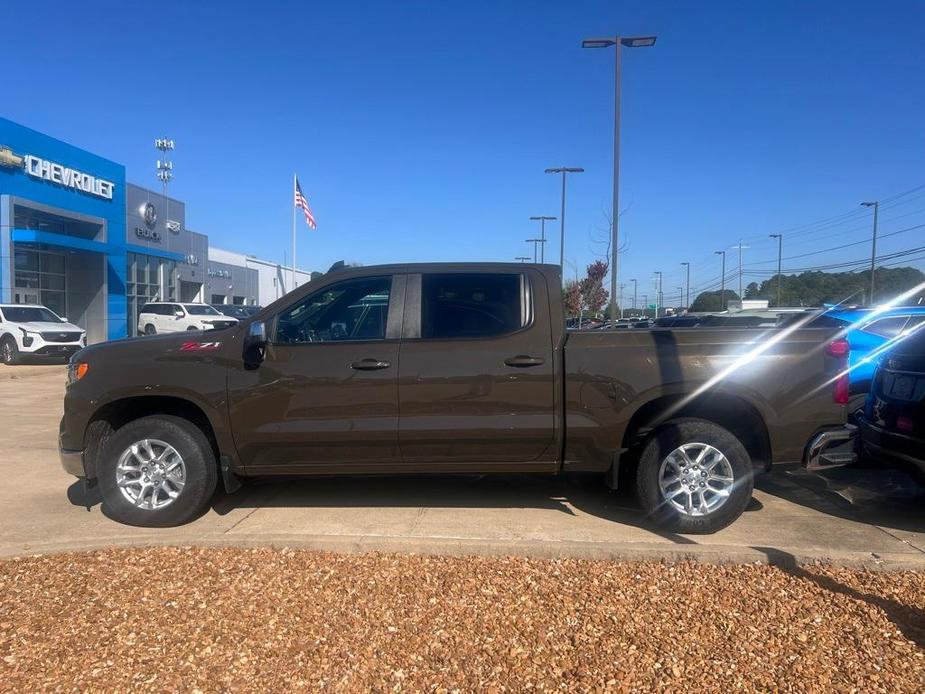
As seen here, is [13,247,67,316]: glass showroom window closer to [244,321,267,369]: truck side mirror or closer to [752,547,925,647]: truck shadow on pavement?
[244,321,267,369]: truck side mirror

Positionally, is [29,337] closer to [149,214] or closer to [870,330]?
[149,214]

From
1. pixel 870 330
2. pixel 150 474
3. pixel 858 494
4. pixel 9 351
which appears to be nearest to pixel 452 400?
pixel 150 474

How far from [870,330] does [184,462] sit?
8.41m

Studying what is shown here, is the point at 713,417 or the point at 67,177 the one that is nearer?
the point at 713,417

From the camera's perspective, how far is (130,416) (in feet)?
16.4

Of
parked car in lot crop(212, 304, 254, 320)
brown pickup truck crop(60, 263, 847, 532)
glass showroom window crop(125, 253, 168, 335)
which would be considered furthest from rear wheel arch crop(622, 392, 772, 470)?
glass showroom window crop(125, 253, 168, 335)

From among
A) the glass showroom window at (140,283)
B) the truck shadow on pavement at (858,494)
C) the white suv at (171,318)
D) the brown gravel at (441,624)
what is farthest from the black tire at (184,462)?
the glass showroom window at (140,283)

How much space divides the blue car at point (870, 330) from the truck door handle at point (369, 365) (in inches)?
219

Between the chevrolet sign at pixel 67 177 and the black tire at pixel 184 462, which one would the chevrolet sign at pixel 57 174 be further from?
the black tire at pixel 184 462

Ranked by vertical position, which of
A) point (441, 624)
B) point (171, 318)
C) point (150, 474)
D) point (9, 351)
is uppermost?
point (171, 318)

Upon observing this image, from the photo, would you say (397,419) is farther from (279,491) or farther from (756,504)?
(756,504)

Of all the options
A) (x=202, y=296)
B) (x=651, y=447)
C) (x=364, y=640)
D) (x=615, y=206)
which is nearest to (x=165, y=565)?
(x=364, y=640)

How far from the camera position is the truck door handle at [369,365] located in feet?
15.2

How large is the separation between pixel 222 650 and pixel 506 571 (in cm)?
163
